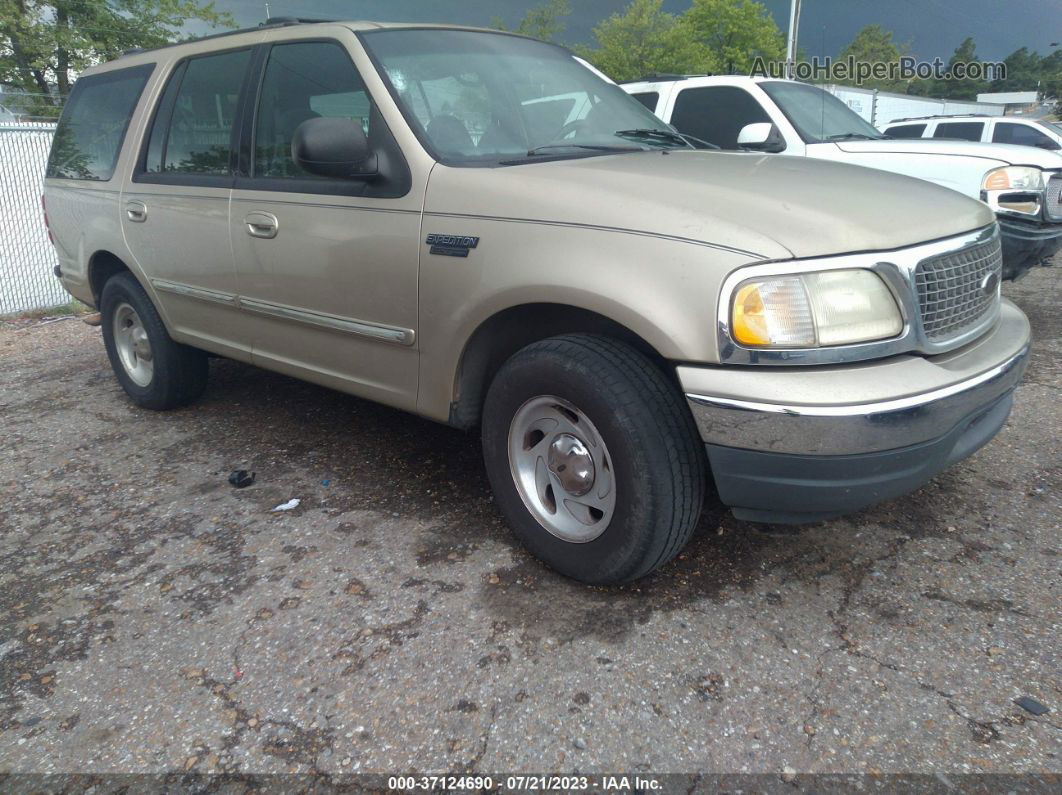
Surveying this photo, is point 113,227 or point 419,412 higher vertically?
point 113,227

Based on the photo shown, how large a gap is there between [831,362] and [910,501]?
141 cm

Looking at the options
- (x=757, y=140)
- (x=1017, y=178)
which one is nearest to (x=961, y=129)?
(x=1017, y=178)

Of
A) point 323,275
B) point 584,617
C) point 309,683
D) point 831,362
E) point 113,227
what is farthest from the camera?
point 113,227

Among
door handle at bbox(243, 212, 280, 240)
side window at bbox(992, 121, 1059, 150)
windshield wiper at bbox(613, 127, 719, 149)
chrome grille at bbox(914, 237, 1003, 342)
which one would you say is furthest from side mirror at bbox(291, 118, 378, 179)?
A: side window at bbox(992, 121, 1059, 150)

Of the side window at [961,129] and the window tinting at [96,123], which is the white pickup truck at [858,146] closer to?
the window tinting at [96,123]

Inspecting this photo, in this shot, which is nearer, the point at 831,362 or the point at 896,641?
the point at 831,362

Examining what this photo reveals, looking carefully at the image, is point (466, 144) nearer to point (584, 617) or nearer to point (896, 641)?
point (584, 617)

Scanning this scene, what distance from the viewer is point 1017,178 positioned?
18.7ft

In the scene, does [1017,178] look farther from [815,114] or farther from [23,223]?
[23,223]

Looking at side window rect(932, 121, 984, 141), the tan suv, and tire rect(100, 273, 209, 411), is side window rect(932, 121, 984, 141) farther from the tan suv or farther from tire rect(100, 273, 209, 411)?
tire rect(100, 273, 209, 411)

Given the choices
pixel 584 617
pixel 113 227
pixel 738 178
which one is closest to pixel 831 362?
pixel 738 178

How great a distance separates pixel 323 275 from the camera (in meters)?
3.19

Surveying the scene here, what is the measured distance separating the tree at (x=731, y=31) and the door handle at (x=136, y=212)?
111 ft

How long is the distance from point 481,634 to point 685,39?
108 ft
